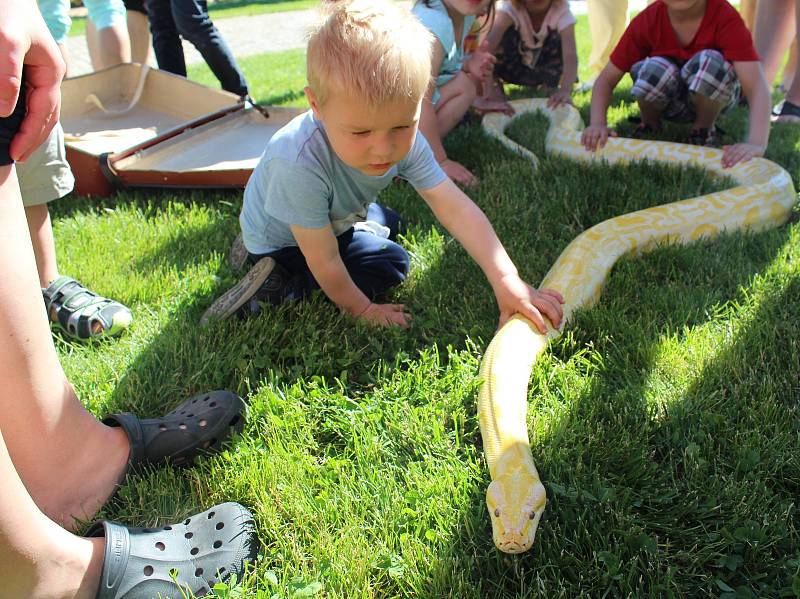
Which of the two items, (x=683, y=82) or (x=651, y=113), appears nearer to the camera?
(x=683, y=82)

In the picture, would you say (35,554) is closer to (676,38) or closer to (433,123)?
(433,123)

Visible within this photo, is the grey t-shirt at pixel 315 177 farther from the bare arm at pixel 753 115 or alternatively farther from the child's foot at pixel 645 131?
the child's foot at pixel 645 131

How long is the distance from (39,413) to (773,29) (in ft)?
18.6

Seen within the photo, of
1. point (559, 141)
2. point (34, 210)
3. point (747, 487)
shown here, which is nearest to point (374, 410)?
point (747, 487)

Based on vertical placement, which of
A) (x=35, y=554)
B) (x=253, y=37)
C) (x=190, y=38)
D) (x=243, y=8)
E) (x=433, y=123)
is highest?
(x=190, y=38)

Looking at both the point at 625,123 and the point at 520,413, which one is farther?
the point at 625,123

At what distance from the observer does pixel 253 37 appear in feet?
49.7

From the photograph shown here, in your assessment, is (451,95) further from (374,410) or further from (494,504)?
(494,504)

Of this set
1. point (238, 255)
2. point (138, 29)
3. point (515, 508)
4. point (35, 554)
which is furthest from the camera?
point (138, 29)

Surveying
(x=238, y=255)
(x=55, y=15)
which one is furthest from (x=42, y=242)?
(x=55, y=15)

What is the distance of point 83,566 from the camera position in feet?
4.93

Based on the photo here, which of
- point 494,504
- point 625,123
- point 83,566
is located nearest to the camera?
point 83,566

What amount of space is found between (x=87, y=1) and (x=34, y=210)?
11.5 ft

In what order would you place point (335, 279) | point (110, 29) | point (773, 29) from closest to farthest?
point (335, 279)
point (773, 29)
point (110, 29)
